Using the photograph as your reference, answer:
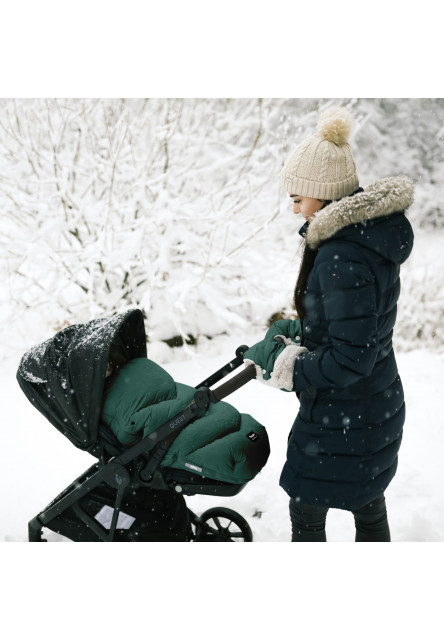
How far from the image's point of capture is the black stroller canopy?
6.26 ft

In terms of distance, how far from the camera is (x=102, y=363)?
189 cm

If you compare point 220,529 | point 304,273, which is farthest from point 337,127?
point 220,529

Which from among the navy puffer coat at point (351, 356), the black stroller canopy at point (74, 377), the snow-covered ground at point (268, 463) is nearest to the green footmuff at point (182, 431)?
the black stroller canopy at point (74, 377)

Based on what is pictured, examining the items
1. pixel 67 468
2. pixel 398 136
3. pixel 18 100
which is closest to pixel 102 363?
pixel 67 468

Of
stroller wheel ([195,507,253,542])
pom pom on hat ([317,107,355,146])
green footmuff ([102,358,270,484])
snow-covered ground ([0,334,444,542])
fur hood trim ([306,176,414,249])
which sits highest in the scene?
pom pom on hat ([317,107,355,146])

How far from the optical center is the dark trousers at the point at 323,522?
183 centimetres

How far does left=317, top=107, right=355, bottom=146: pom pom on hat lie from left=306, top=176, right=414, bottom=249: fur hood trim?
24 centimetres

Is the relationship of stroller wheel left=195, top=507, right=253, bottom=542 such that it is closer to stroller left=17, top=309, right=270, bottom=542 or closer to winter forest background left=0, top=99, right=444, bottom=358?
stroller left=17, top=309, right=270, bottom=542

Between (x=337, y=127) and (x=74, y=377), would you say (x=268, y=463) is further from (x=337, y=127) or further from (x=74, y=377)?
(x=337, y=127)

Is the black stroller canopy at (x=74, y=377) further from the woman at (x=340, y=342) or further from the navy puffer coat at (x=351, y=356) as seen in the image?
the navy puffer coat at (x=351, y=356)

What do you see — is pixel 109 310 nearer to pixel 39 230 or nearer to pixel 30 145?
pixel 39 230

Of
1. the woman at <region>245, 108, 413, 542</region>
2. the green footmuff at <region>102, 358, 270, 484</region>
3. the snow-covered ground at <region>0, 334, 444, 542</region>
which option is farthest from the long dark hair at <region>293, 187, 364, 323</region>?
the snow-covered ground at <region>0, 334, 444, 542</region>

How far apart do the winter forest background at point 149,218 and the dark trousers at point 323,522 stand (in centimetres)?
314

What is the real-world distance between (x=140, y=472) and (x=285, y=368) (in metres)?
0.76
